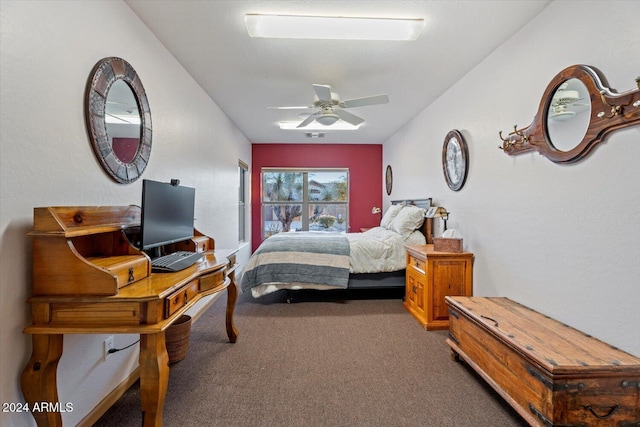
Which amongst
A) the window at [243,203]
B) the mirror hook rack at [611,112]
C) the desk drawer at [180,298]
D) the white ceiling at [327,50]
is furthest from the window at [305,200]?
→ the mirror hook rack at [611,112]

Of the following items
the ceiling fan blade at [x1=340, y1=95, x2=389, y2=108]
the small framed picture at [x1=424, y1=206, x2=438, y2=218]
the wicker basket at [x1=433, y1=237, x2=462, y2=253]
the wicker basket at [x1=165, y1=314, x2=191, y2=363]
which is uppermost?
the ceiling fan blade at [x1=340, y1=95, x2=389, y2=108]

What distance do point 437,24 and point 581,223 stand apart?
1.68 m

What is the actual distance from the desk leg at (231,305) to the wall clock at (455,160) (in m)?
2.52

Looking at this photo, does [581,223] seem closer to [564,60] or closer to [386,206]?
[564,60]

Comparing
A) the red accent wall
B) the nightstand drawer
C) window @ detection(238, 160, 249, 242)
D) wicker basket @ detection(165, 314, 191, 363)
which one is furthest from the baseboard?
the red accent wall

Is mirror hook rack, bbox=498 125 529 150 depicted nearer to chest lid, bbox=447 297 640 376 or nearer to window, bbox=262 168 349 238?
chest lid, bbox=447 297 640 376

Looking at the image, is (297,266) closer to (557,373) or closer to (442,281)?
(442,281)

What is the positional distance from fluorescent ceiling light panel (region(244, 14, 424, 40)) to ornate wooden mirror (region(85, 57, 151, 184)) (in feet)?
3.07

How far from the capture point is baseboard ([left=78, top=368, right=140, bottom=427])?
5.31 ft

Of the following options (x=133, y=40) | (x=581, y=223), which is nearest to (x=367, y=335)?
(x=581, y=223)

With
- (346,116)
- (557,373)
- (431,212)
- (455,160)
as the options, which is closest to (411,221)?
(431,212)

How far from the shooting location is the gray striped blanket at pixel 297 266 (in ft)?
11.6

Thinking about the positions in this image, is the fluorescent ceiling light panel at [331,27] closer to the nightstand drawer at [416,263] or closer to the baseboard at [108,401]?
the nightstand drawer at [416,263]

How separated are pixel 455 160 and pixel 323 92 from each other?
163cm
